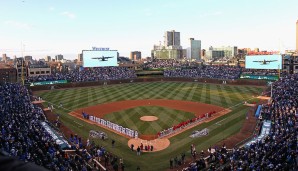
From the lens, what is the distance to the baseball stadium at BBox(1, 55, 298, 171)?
26.1 metres

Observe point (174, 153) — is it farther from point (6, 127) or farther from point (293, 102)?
point (293, 102)

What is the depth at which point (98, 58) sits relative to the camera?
101062 millimetres

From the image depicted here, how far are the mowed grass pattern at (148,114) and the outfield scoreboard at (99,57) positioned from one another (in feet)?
177

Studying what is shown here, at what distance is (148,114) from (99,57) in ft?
199

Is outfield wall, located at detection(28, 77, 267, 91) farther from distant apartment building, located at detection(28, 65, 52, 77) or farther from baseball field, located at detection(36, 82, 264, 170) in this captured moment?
distant apartment building, located at detection(28, 65, 52, 77)

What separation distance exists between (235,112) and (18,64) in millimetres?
103937

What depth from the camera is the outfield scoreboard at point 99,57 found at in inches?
3932

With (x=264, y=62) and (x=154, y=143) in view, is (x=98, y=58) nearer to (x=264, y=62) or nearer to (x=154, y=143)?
(x=264, y=62)

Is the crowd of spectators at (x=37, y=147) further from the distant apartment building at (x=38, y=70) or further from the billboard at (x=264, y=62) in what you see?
the distant apartment building at (x=38, y=70)

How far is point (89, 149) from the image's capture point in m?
31.8

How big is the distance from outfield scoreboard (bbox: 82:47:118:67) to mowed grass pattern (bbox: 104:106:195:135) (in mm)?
53974

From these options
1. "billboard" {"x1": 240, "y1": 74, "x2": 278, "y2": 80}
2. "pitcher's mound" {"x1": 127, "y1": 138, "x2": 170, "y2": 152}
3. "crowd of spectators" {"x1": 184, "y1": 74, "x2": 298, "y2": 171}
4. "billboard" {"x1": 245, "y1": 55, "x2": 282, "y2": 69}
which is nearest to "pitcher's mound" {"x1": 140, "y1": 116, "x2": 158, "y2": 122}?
"pitcher's mound" {"x1": 127, "y1": 138, "x2": 170, "y2": 152}

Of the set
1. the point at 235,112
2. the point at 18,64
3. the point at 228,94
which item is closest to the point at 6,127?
the point at 235,112

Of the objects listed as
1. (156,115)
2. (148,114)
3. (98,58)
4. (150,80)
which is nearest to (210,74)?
(150,80)
